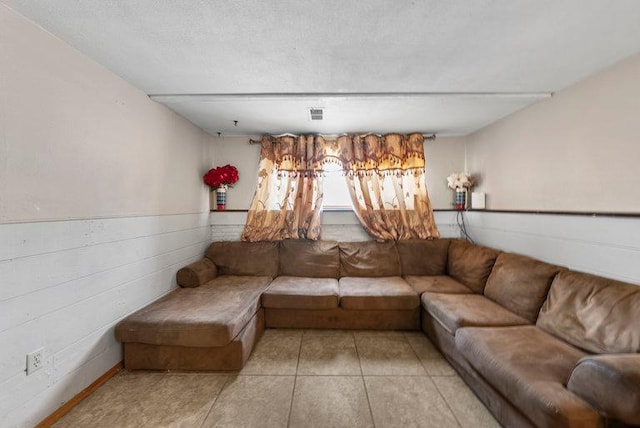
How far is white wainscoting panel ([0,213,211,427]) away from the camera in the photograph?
4.53ft

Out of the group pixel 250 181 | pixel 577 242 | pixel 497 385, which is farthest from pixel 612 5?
pixel 250 181

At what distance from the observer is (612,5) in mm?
1334

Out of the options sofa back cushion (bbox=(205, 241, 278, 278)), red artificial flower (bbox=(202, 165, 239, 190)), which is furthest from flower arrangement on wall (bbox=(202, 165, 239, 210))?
sofa back cushion (bbox=(205, 241, 278, 278))

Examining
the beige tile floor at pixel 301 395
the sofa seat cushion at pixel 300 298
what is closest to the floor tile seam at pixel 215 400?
the beige tile floor at pixel 301 395

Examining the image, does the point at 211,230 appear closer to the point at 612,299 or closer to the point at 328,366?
the point at 328,366

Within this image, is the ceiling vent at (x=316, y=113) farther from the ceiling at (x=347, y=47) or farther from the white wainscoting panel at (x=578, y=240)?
the white wainscoting panel at (x=578, y=240)

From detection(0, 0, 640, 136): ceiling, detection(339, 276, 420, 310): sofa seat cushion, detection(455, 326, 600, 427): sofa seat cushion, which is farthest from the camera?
detection(339, 276, 420, 310): sofa seat cushion

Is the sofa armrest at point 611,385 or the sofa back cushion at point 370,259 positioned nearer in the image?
the sofa armrest at point 611,385

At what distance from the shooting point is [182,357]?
209 centimetres

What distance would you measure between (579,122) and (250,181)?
3.47m

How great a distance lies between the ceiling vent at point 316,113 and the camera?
2709 millimetres

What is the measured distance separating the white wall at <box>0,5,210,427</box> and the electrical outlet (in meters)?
0.02

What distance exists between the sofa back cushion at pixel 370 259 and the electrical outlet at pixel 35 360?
8.55 ft

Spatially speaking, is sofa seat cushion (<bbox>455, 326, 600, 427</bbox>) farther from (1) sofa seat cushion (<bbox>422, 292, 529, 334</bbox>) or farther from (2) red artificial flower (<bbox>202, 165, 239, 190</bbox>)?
(2) red artificial flower (<bbox>202, 165, 239, 190</bbox>)
